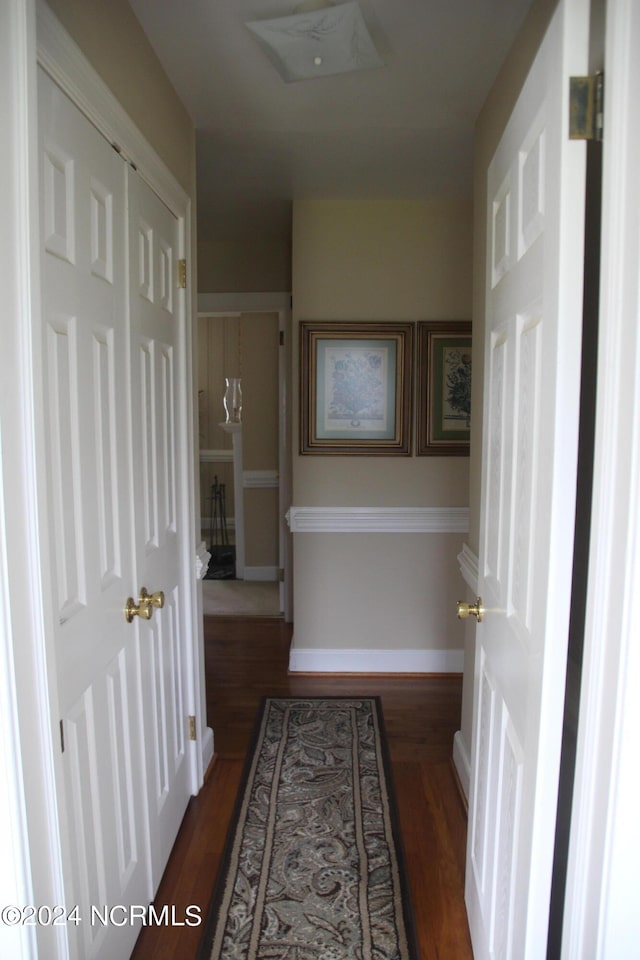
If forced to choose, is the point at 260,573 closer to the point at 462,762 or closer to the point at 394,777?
the point at 394,777

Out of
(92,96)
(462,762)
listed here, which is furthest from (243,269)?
(462,762)

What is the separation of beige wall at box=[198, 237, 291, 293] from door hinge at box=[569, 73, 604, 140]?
3.02 metres

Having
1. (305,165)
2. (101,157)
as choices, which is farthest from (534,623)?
(305,165)

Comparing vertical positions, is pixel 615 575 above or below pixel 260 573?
above

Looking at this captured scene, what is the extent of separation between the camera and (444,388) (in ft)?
10.4

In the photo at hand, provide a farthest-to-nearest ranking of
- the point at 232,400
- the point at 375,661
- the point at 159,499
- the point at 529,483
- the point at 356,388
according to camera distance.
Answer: the point at 232,400
the point at 375,661
the point at 356,388
the point at 159,499
the point at 529,483

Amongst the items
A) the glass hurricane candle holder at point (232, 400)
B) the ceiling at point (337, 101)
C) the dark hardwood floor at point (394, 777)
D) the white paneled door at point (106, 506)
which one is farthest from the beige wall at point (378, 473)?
the glass hurricane candle holder at point (232, 400)

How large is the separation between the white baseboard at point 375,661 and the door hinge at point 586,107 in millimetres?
2808

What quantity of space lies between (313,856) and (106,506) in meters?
1.33

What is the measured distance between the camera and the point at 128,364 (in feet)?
5.06

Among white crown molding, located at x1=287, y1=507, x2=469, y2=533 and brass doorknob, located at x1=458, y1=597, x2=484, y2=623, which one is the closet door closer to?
brass doorknob, located at x1=458, y1=597, x2=484, y2=623

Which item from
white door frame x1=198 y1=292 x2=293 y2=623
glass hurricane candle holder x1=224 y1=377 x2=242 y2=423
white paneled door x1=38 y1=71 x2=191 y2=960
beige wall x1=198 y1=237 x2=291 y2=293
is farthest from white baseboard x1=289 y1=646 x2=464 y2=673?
glass hurricane candle holder x1=224 y1=377 x2=242 y2=423

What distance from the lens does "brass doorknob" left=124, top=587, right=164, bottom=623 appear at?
1530mm

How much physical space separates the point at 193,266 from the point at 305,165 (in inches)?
28.9
